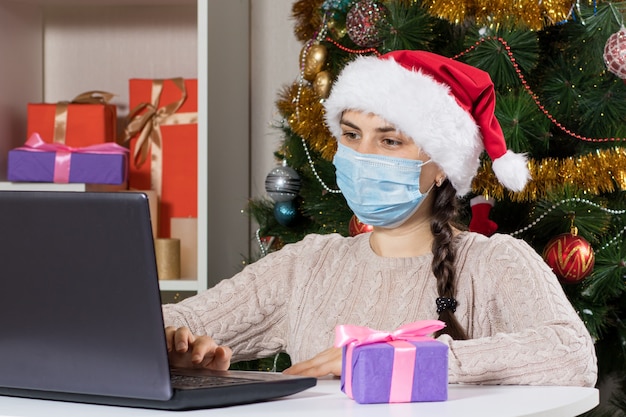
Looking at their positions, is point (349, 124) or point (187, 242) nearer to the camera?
point (349, 124)

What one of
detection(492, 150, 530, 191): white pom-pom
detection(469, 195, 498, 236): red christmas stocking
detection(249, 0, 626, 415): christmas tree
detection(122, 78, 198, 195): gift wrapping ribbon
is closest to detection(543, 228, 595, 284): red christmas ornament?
detection(249, 0, 626, 415): christmas tree

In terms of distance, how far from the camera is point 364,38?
203 cm

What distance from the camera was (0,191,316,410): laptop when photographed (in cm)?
88

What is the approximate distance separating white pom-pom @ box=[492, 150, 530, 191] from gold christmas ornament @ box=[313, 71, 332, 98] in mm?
517

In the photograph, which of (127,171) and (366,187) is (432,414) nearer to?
(366,187)

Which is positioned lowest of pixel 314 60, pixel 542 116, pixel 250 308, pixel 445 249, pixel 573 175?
pixel 250 308

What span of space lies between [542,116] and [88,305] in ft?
4.12

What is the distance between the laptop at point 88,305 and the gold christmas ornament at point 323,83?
116 cm

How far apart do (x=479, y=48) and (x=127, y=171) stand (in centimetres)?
83

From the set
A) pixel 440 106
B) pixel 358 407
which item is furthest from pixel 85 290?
pixel 440 106

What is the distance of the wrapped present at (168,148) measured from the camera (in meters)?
2.25

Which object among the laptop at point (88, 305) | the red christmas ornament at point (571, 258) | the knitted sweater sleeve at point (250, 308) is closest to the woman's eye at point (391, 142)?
the knitted sweater sleeve at point (250, 308)

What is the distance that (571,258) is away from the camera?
6.16 ft

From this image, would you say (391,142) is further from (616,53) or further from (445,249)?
(616,53)
